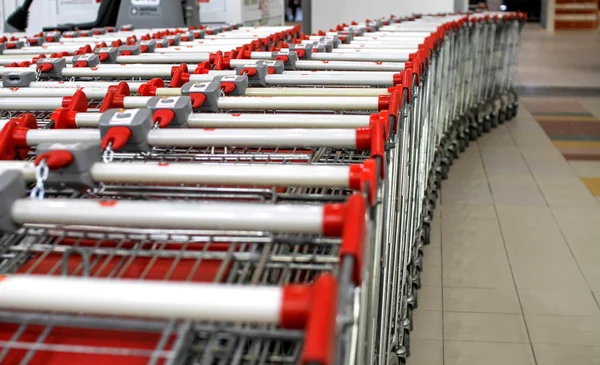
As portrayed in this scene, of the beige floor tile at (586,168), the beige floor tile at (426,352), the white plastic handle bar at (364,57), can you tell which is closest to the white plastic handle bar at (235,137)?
the beige floor tile at (426,352)

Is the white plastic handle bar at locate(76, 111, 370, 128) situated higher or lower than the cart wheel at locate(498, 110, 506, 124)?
higher

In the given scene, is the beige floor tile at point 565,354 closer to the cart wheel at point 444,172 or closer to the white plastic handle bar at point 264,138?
the white plastic handle bar at point 264,138

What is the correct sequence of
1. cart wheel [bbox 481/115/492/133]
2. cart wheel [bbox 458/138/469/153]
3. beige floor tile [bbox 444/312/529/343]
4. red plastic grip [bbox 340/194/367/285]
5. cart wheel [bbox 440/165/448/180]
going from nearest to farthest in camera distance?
red plastic grip [bbox 340/194/367/285] → beige floor tile [bbox 444/312/529/343] → cart wheel [bbox 440/165/448/180] → cart wheel [bbox 458/138/469/153] → cart wheel [bbox 481/115/492/133]

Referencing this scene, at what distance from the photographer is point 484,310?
3641mm

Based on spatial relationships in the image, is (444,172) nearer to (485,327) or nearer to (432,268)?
(432,268)

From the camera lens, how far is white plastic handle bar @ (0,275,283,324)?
1007 mm

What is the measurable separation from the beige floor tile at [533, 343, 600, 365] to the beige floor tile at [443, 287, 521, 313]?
1.19 ft

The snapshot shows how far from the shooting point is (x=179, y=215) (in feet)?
4.25

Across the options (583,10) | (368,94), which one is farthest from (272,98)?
(583,10)

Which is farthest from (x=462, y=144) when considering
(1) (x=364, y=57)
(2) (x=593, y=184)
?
(1) (x=364, y=57)

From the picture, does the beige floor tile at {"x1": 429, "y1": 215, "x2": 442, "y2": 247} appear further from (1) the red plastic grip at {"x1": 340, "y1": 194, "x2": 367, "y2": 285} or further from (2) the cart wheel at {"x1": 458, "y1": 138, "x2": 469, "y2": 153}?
(1) the red plastic grip at {"x1": 340, "y1": 194, "x2": 367, "y2": 285}

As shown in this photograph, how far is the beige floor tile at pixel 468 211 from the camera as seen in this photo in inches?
197

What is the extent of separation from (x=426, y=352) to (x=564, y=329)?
0.72 m

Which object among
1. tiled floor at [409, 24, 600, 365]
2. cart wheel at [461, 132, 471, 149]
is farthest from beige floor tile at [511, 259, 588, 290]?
cart wheel at [461, 132, 471, 149]
